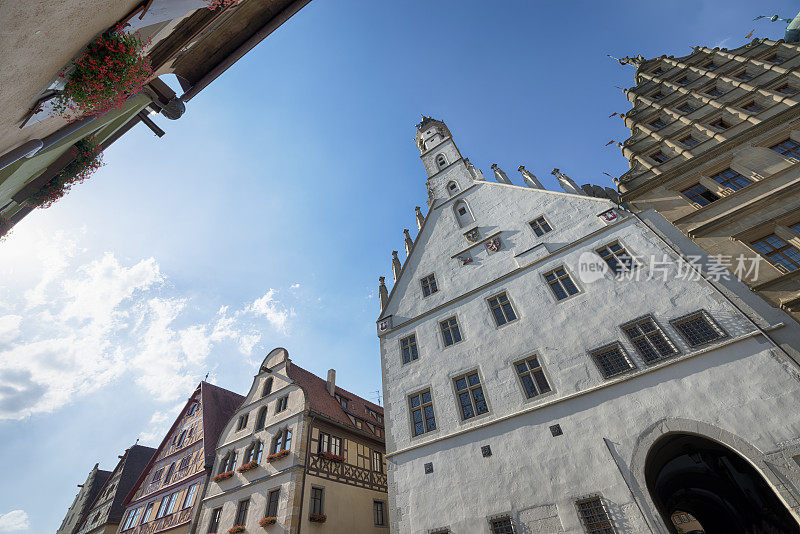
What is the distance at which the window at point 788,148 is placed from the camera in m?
11.9

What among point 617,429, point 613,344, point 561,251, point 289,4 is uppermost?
point 289,4

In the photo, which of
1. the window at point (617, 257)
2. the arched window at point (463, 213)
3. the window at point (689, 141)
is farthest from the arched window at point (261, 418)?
the window at point (689, 141)

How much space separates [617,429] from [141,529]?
30.3 metres

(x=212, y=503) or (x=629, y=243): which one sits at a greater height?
(x=629, y=243)

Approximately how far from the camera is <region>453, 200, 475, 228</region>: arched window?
18.6m

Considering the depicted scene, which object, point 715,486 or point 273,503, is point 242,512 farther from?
point 715,486

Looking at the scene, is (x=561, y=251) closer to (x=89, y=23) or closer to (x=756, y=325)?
(x=756, y=325)

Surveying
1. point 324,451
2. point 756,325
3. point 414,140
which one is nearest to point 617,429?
point 756,325

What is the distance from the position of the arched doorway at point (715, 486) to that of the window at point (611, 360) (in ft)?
6.72

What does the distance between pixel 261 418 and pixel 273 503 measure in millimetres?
5353

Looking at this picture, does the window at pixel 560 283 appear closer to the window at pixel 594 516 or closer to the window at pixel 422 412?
the window at pixel 594 516

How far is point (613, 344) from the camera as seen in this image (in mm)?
11141

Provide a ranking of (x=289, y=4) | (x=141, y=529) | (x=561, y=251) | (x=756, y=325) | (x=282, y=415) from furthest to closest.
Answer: (x=141, y=529) → (x=282, y=415) → (x=561, y=251) → (x=289, y=4) → (x=756, y=325)

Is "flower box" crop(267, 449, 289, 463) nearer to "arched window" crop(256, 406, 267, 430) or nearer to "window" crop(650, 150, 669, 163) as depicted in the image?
"arched window" crop(256, 406, 267, 430)
